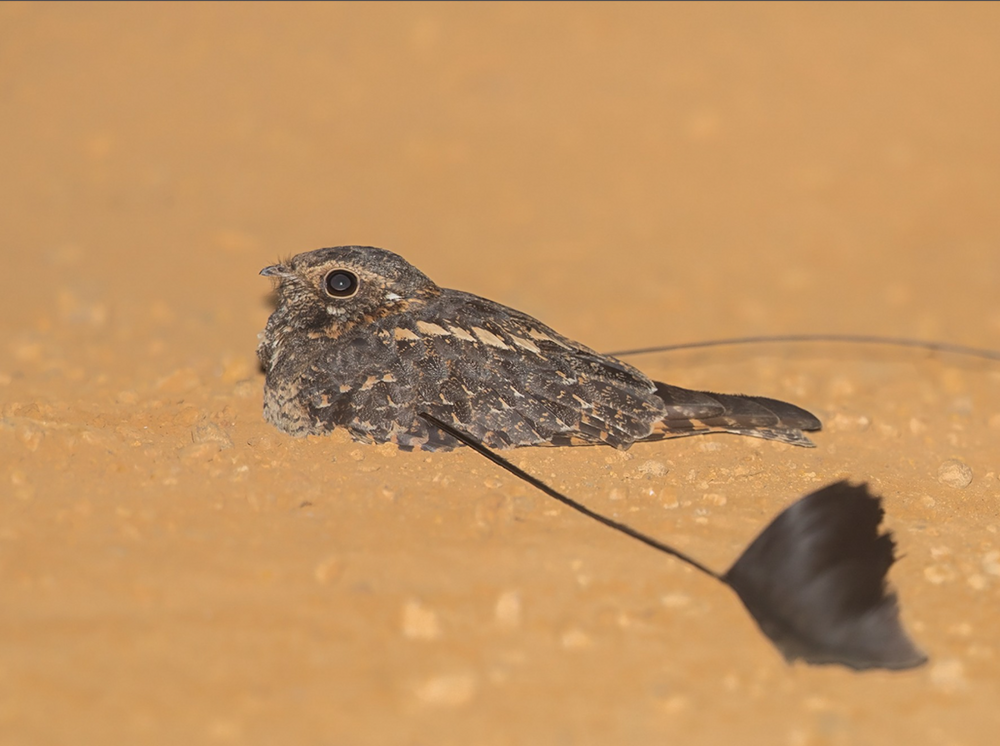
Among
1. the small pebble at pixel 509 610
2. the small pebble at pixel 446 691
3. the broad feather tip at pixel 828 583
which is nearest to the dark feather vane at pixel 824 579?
the broad feather tip at pixel 828 583

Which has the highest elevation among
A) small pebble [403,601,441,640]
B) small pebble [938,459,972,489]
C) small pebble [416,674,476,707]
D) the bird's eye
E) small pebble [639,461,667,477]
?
the bird's eye

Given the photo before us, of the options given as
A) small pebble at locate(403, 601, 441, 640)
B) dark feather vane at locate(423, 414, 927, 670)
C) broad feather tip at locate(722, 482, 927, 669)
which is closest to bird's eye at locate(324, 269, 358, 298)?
dark feather vane at locate(423, 414, 927, 670)

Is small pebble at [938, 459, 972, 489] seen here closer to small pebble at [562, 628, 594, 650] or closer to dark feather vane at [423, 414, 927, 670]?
dark feather vane at [423, 414, 927, 670]

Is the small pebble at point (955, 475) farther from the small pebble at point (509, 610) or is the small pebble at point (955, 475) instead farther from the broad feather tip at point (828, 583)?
the small pebble at point (509, 610)

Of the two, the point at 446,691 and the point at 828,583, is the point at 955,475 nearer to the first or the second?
the point at 828,583

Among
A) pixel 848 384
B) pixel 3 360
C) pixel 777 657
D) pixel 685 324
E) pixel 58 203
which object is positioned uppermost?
pixel 58 203

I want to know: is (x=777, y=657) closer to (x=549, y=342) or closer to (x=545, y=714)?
(x=545, y=714)

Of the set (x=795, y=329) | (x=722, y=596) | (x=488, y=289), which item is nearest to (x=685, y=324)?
(x=795, y=329)
